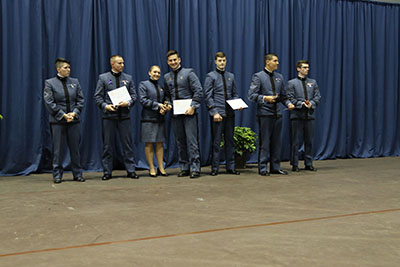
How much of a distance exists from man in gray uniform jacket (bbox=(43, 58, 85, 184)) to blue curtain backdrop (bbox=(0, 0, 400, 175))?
93 cm

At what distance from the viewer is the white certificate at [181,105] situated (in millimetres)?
5293

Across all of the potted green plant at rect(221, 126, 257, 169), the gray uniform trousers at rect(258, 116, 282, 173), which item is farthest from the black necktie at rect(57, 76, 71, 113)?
the potted green plant at rect(221, 126, 257, 169)

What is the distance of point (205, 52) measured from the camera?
6.74 metres

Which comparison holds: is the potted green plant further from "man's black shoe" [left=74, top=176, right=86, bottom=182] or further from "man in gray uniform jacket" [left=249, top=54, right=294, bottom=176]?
"man's black shoe" [left=74, top=176, right=86, bottom=182]

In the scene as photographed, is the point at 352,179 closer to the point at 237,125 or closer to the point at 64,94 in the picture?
the point at 237,125

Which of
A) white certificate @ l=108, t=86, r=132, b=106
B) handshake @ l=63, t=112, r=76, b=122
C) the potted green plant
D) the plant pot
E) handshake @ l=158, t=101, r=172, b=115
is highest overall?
white certificate @ l=108, t=86, r=132, b=106

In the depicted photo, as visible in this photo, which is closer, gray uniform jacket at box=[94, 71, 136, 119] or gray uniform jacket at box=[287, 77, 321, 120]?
gray uniform jacket at box=[94, 71, 136, 119]

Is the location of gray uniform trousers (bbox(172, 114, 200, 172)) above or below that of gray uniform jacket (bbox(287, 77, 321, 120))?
below

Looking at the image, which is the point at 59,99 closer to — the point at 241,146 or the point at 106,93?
the point at 106,93

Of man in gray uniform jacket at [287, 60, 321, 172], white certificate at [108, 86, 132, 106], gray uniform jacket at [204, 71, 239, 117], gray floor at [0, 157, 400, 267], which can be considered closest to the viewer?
gray floor at [0, 157, 400, 267]

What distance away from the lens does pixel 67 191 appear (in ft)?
14.4

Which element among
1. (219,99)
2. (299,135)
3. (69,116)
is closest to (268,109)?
(219,99)

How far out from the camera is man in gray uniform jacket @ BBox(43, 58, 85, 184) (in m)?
4.98

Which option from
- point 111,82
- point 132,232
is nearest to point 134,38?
point 111,82
